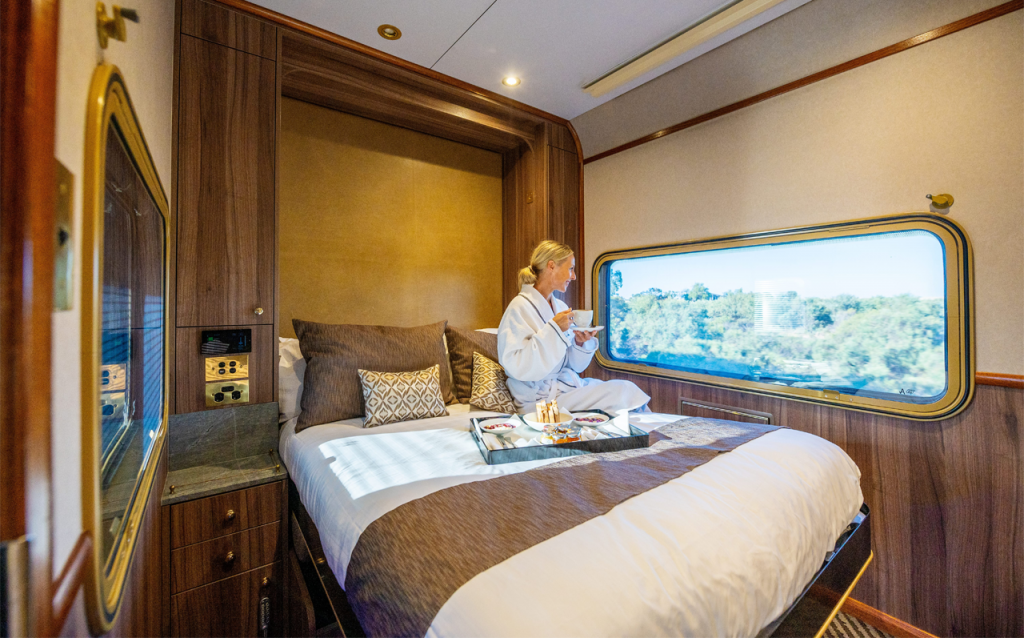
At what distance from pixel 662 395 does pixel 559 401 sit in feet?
3.01

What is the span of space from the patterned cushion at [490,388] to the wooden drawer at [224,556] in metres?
1.09

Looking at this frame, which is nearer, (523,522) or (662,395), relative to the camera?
(523,522)

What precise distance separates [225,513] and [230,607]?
38 centimetres

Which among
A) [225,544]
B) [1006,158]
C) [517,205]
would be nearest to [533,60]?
[517,205]

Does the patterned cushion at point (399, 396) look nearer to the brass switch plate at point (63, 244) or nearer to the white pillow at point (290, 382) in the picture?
the white pillow at point (290, 382)

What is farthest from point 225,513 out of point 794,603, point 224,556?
point 794,603

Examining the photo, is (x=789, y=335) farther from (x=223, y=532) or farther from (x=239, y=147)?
(x=239, y=147)

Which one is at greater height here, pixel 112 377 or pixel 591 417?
pixel 112 377

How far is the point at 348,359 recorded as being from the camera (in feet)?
7.27

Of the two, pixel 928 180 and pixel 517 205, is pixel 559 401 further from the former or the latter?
pixel 928 180

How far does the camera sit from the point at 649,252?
2941 millimetres

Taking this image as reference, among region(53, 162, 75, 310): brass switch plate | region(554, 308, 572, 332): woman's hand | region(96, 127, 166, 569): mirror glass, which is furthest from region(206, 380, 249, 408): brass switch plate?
region(53, 162, 75, 310): brass switch plate

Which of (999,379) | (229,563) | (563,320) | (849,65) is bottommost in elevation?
(229,563)

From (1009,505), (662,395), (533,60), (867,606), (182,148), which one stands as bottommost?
(867,606)
